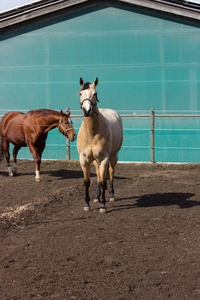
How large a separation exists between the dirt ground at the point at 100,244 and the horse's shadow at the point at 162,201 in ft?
0.06

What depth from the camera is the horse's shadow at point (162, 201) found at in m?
6.75

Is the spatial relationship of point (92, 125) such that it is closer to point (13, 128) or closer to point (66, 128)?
point (66, 128)

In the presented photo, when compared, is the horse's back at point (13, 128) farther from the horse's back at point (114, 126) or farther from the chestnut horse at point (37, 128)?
the horse's back at point (114, 126)

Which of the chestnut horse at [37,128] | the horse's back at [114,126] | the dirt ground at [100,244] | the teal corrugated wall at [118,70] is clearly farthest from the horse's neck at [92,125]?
the teal corrugated wall at [118,70]

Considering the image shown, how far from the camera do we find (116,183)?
919 cm

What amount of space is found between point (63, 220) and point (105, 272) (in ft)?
7.09

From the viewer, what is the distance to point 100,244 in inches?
185

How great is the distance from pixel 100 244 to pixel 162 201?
105 inches

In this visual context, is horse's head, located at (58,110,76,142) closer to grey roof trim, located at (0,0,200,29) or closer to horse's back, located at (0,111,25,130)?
horse's back, located at (0,111,25,130)

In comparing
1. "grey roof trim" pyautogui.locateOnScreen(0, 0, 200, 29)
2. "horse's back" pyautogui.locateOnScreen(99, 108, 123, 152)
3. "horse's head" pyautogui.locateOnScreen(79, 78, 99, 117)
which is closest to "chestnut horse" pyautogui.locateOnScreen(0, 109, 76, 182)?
"horse's back" pyautogui.locateOnScreen(99, 108, 123, 152)

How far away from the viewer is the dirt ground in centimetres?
350

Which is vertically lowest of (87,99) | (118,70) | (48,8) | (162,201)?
(162,201)

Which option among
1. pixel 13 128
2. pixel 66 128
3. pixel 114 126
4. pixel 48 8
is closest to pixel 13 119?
pixel 13 128

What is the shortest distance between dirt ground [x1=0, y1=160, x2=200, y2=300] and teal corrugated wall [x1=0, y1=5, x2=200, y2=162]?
17.9 feet
